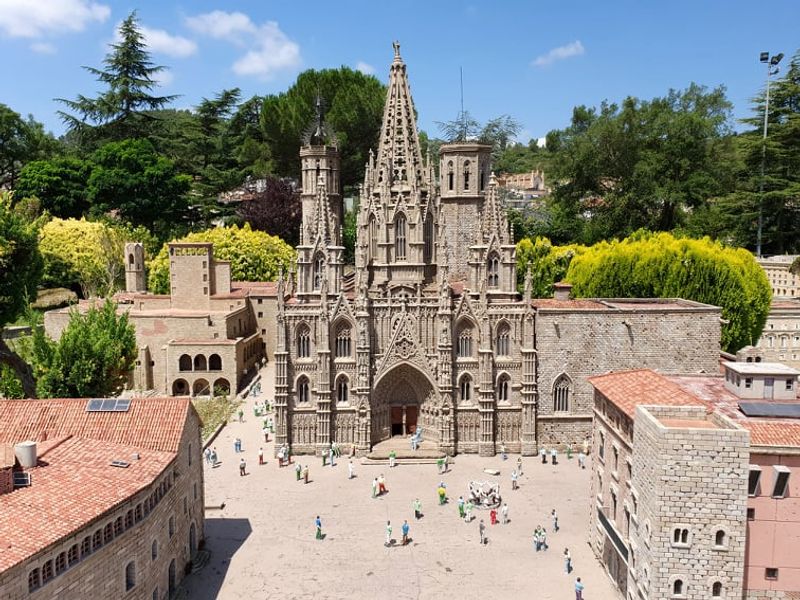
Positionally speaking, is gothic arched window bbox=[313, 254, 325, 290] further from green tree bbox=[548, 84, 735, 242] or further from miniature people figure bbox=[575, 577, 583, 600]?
green tree bbox=[548, 84, 735, 242]

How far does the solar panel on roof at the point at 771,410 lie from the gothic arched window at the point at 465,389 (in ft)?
52.4

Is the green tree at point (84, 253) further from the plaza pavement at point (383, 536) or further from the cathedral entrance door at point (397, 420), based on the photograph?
the cathedral entrance door at point (397, 420)

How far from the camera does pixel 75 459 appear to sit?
1988 centimetres

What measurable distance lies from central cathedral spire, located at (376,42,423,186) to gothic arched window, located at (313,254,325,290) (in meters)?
5.63

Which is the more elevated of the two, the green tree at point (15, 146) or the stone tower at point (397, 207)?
the green tree at point (15, 146)

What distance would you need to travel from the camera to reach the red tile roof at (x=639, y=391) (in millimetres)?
21281

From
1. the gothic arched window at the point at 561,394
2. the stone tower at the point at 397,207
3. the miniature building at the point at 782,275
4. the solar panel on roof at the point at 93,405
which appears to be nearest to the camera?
the solar panel on roof at the point at 93,405

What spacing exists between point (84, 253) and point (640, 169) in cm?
5142

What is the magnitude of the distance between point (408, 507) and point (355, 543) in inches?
149

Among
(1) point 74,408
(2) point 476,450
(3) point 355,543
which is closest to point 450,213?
(2) point 476,450


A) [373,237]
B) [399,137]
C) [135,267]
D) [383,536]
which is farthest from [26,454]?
[135,267]

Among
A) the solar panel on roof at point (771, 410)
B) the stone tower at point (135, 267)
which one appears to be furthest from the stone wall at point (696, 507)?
the stone tower at point (135, 267)

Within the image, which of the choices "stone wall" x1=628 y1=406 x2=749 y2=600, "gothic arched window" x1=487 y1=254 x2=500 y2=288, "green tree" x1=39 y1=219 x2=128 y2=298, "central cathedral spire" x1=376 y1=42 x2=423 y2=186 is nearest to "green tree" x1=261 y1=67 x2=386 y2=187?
"green tree" x1=39 y1=219 x2=128 y2=298

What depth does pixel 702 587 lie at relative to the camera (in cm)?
1816
